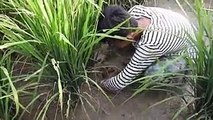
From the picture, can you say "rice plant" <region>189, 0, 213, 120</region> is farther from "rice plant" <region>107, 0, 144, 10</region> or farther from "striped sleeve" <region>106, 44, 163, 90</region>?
"rice plant" <region>107, 0, 144, 10</region>

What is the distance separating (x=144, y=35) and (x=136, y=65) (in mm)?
166

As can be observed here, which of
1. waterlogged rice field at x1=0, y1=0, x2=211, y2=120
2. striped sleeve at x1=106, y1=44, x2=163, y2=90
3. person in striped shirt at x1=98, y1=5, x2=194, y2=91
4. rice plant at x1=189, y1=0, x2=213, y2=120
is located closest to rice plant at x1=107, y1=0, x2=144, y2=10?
person in striped shirt at x1=98, y1=5, x2=194, y2=91

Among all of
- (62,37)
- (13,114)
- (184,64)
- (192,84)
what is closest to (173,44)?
(184,64)

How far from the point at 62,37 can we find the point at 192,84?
0.64m

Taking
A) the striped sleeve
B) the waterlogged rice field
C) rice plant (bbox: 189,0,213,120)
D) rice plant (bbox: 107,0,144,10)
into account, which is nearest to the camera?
rice plant (bbox: 189,0,213,120)

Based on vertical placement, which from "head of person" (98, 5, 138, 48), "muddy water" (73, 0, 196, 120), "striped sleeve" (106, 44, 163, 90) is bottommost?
"muddy water" (73, 0, 196, 120)

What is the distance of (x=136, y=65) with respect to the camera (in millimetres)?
2191

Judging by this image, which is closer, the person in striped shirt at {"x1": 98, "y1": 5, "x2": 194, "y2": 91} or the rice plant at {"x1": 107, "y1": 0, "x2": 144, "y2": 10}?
the person in striped shirt at {"x1": 98, "y1": 5, "x2": 194, "y2": 91}

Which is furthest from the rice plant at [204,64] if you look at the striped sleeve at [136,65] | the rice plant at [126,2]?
the rice plant at [126,2]

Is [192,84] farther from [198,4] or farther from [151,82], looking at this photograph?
[198,4]

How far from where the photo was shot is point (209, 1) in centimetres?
298

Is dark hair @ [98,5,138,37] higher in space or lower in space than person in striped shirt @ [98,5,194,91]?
higher

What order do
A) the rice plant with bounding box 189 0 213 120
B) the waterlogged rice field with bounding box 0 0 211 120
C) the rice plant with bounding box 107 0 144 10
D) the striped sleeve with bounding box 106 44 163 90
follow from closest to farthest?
the rice plant with bounding box 189 0 213 120 < the waterlogged rice field with bounding box 0 0 211 120 < the striped sleeve with bounding box 106 44 163 90 < the rice plant with bounding box 107 0 144 10

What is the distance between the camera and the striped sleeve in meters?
2.15
